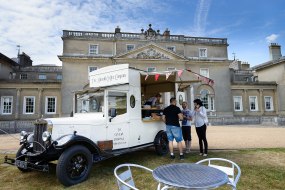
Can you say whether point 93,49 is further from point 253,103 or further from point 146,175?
point 146,175

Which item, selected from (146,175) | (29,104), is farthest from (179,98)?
(29,104)

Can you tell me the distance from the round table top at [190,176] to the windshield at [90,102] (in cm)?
373

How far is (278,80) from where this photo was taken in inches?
1357

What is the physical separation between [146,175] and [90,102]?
2.99 meters

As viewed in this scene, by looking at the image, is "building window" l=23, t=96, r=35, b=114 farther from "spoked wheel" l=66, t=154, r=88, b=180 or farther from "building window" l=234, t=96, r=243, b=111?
"building window" l=234, t=96, r=243, b=111

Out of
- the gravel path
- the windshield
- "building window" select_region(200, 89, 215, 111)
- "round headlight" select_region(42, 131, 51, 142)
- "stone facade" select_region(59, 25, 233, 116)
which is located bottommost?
the gravel path

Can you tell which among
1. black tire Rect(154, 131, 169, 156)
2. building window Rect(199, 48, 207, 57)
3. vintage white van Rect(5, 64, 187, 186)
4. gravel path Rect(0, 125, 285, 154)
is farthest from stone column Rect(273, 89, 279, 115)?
black tire Rect(154, 131, 169, 156)

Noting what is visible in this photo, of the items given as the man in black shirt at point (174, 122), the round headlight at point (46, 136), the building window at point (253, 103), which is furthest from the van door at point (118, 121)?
the building window at point (253, 103)

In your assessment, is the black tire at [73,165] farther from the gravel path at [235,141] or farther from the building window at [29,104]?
the building window at [29,104]

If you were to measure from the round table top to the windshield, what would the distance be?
12.2 ft

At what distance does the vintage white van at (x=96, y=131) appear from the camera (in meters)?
5.44

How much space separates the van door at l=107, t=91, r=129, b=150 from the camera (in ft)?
21.6

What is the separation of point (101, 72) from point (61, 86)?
2321 centimetres

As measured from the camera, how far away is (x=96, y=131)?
247 inches
